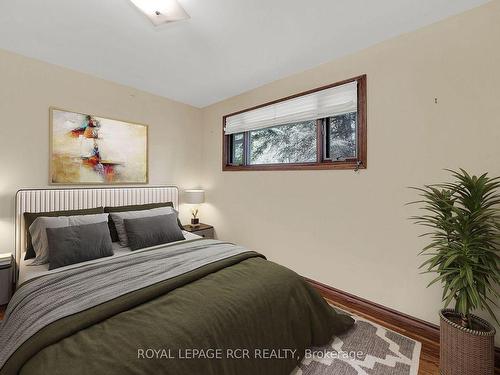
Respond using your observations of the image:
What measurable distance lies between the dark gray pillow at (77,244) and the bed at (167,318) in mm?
67

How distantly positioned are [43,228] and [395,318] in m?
3.16

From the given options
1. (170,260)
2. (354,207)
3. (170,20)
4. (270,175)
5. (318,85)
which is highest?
(170,20)

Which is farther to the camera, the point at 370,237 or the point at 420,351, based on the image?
the point at 370,237

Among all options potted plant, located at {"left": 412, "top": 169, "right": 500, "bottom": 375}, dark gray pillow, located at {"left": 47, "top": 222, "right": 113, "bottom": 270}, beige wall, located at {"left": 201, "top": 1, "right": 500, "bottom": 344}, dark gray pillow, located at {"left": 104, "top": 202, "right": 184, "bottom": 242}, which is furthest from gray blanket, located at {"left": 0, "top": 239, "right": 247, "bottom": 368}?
potted plant, located at {"left": 412, "top": 169, "right": 500, "bottom": 375}

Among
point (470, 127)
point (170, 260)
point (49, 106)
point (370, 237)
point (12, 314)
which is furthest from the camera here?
point (49, 106)

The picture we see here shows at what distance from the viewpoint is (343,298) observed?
2.39 metres

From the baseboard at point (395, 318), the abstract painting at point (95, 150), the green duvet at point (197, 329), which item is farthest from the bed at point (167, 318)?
the abstract painting at point (95, 150)

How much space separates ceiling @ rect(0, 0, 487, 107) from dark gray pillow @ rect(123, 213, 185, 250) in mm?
1674

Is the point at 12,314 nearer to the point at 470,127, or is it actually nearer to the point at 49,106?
the point at 49,106

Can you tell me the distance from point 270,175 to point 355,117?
1162 mm

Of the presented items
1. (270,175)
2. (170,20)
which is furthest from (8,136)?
(270,175)

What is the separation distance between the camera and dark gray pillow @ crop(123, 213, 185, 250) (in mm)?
2391

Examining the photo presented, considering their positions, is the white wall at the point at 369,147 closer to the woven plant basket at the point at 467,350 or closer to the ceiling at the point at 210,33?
the ceiling at the point at 210,33

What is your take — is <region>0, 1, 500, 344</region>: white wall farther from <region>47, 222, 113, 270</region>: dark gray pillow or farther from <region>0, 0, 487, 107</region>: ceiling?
<region>47, 222, 113, 270</region>: dark gray pillow
